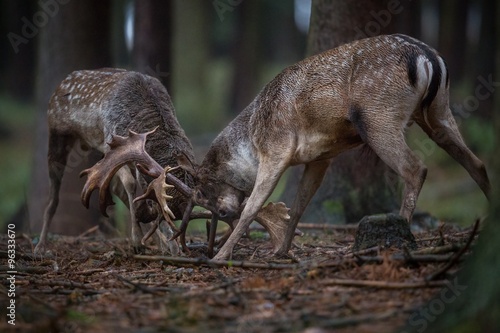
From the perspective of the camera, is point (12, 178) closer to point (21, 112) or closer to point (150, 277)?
point (21, 112)

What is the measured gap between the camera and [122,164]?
796 centimetres

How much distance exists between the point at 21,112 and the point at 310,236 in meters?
25.2

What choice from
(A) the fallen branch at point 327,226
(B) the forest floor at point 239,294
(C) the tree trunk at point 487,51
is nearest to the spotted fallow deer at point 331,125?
(B) the forest floor at point 239,294

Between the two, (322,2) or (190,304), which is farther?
(322,2)

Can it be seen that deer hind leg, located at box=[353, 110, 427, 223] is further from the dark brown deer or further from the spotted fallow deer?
the dark brown deer

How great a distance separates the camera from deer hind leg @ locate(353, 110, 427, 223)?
23.3 ft

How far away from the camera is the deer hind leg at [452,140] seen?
7383mm

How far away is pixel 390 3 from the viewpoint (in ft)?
32.2

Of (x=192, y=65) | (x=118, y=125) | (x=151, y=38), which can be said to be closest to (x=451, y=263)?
(x=118, y=125)

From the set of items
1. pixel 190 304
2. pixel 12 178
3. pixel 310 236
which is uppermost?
pixel 190 304

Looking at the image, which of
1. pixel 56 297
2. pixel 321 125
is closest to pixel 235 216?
pixel 321 125


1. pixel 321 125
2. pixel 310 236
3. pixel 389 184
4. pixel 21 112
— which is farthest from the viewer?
pixel 21 112

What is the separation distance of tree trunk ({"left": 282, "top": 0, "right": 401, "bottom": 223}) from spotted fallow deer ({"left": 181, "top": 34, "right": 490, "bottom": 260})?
1672 millimetres

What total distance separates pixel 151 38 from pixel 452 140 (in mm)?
5922
